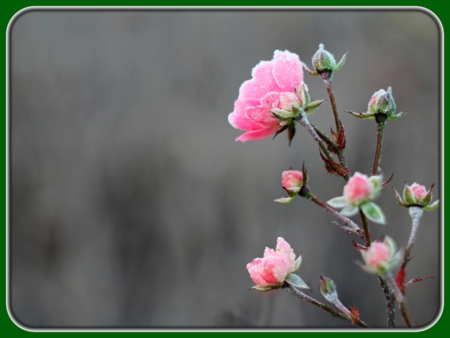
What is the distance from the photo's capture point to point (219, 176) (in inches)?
83.5

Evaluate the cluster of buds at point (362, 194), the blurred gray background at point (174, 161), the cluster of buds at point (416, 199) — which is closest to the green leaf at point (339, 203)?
the cluster of buds at point (362, 194)

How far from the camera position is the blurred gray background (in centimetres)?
196

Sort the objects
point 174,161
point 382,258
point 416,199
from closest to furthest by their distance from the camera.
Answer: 1. point 382,258
2. point 416,199
3. point 174,161

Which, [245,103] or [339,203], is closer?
[339,203]

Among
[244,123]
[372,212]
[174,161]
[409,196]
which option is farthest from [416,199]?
[174,161]

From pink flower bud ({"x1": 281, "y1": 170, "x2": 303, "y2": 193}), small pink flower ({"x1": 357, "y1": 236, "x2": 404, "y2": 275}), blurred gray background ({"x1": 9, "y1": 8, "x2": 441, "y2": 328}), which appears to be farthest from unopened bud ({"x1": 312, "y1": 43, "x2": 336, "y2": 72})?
blurred gray background ({"x1": 9, "y1": 8, "x2": 441, "y2": 328})

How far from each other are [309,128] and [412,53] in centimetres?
150

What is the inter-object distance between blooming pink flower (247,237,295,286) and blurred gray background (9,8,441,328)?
52.1 inches

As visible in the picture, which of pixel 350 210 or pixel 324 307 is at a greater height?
pixel 350 210

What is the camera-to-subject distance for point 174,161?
212 centimetres

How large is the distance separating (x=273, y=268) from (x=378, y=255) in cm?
17

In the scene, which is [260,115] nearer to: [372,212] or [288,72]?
[288,72]

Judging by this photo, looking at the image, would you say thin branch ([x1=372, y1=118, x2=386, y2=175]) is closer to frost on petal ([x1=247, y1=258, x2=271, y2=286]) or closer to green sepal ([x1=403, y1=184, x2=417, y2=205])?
green sepal ([x1=403, y1=184, x2=417, y2=205])

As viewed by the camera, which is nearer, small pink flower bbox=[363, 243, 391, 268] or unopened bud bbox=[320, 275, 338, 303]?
small pink flower bbox=[363, 243, 391, 268]
